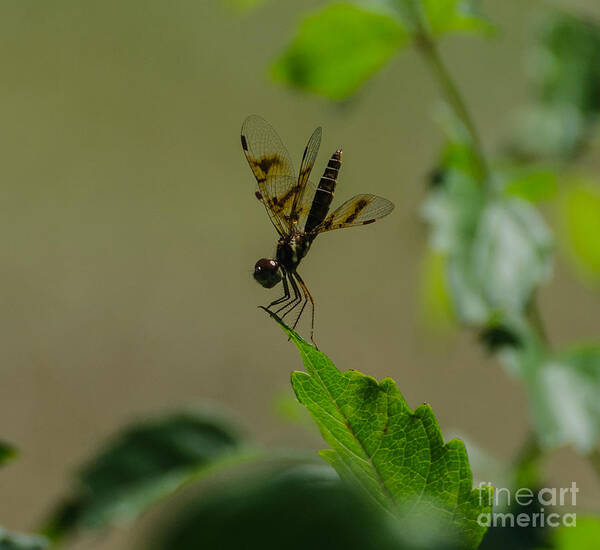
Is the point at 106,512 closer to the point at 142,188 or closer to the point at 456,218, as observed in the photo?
the point at 456,218

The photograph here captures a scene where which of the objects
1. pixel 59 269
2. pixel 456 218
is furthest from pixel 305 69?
pixel 59 269

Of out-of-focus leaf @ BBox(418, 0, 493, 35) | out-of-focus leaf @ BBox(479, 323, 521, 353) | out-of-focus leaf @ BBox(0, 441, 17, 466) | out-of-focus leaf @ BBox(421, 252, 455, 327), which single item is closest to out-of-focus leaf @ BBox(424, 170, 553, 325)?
out-of-focus leaf @ BBox(479, 323, 521, 353)

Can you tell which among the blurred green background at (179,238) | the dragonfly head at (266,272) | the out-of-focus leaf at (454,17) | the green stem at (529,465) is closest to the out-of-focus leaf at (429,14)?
the out-of-focus leaf at (454,17)

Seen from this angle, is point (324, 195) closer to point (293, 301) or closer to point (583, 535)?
point (293, 301)

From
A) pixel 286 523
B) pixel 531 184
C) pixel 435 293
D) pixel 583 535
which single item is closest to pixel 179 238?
pixel 435 293

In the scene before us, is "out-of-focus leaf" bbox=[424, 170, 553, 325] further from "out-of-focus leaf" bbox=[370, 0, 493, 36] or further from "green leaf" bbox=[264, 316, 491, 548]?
"green leaf" bbox=[264, 316, 491, 548]
